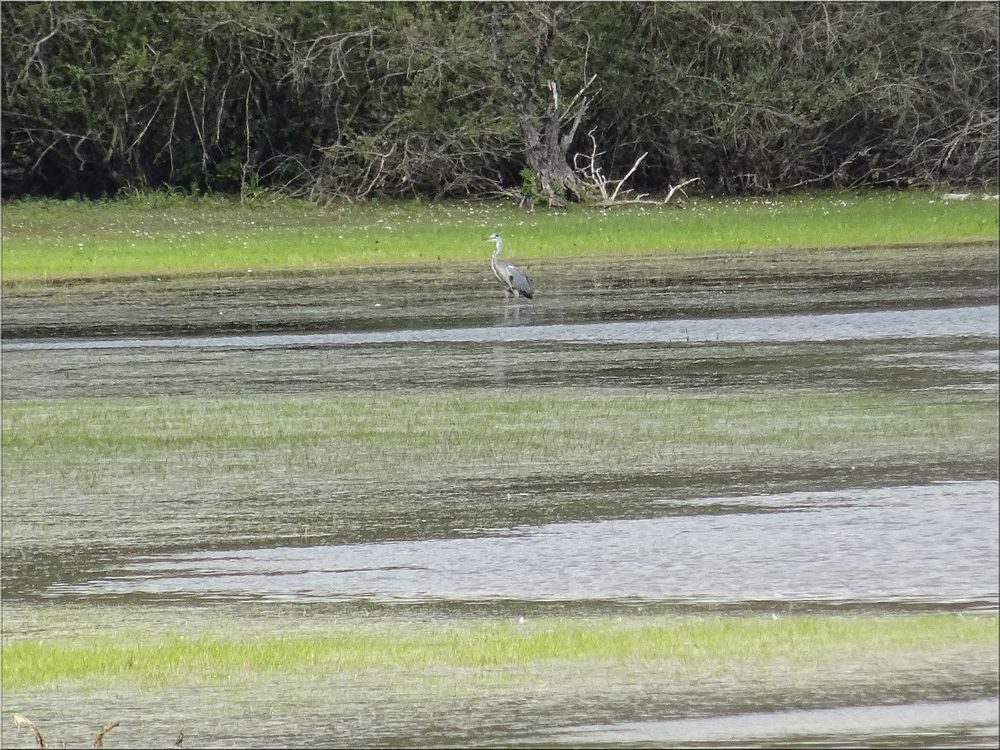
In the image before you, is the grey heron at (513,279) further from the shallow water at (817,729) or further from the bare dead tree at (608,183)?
the shallow water at (817,729)

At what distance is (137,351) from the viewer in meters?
17.5

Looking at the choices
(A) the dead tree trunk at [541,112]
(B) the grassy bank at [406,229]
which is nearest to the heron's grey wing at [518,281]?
(B) the grassy bank at [406,229]

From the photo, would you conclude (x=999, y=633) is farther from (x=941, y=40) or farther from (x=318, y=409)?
(x=941, y=40)

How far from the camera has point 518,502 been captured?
9.92 meters

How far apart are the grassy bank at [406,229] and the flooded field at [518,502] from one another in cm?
700

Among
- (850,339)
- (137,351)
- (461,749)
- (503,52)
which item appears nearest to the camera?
(461,749)

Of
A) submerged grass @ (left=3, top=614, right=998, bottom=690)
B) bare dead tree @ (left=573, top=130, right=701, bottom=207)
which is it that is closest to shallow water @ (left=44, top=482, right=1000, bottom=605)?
submerged grass @ (left=3, top=614, right=998, bottom=690)

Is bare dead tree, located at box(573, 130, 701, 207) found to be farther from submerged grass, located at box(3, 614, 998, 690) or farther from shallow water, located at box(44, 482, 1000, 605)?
submerged grass, located at box(3, 614, 998, 690)

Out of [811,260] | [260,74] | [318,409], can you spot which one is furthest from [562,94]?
[318,409]

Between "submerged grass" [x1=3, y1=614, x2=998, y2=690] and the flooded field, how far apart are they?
8cm

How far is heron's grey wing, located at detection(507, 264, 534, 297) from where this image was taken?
20156 mm

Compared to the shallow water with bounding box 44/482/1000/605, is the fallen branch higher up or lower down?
higher up

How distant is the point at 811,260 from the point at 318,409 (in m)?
12.5

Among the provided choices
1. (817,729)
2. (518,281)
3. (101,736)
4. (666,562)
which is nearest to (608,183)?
(518,281)
